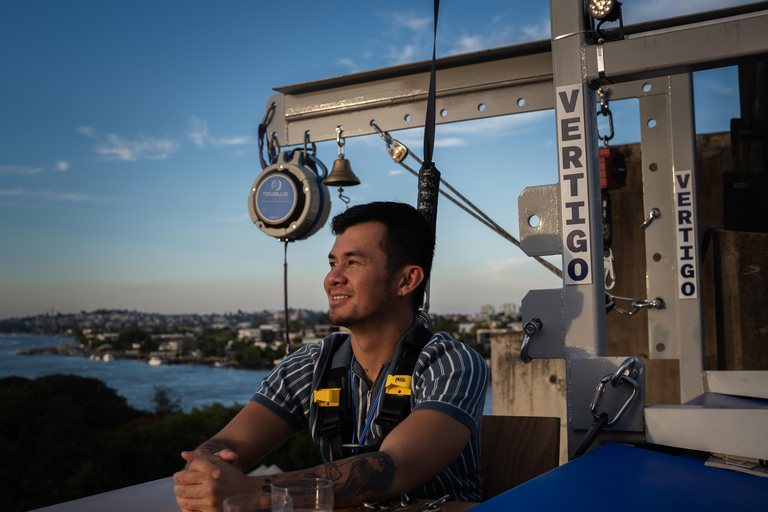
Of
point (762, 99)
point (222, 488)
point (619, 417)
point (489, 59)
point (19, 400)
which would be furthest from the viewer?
point (19, 400)

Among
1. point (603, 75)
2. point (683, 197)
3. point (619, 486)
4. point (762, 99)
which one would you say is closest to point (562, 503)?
point (619, 486)

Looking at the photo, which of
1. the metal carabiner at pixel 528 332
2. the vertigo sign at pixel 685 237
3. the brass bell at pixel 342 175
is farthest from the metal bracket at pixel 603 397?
the brass bell at pixel 342 175

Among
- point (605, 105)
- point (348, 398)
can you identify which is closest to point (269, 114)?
point (605, 105)

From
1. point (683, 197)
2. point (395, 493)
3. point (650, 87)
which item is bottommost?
point (395, 493)

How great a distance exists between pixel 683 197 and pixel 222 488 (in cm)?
305

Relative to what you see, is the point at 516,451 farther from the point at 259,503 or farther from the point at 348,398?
the point at 259,503

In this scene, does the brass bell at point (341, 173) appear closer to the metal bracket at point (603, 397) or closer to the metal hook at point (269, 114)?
the metal hook at point (269, 114)

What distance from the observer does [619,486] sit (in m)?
1.19

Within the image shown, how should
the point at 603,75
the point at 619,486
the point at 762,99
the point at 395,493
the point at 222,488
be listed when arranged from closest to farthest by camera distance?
the point at 619,486
the point at 222,488
the point at 395,493
the point at 603,75
the point at 762,99

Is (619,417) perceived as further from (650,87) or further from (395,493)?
(650,87)

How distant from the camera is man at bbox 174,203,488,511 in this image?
1.45 m

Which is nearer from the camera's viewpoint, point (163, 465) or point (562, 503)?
point (562, 503)

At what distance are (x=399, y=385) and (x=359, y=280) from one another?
368 mm

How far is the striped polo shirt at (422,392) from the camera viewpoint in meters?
1.70
